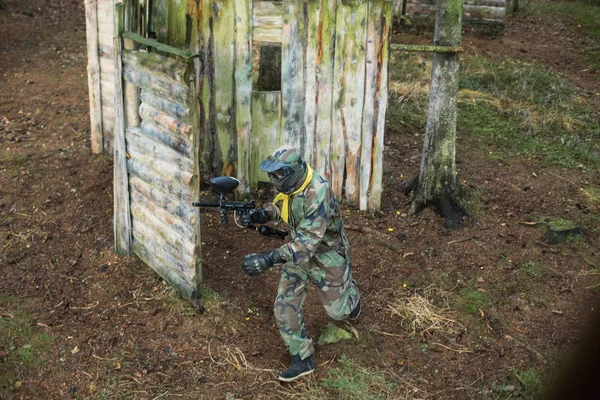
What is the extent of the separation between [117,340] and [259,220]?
5.18 ft

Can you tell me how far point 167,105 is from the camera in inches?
214

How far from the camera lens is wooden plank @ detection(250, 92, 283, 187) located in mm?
6996

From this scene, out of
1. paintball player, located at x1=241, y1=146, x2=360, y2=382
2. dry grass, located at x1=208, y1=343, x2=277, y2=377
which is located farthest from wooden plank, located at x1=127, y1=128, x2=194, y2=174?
dry grass, located at x1=208, y1=343, x2=277, y2=377

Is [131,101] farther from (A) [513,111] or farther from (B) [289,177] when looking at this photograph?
(A) [513,111]

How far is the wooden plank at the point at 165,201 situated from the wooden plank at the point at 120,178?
0.43 feet

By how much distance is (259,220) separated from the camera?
5.17m

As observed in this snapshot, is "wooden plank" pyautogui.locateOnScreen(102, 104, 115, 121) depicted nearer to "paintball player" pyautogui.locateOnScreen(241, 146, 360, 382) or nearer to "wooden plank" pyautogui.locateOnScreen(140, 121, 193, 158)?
"wooden plank" pyautogui.locateOnScreen(140, 121, 193, 158)

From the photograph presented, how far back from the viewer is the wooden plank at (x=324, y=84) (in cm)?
675

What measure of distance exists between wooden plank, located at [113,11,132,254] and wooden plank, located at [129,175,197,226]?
0.13 meters

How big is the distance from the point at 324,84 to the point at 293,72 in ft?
1.15

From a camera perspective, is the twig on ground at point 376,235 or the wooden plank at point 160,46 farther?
the twig on ground at point 376,235

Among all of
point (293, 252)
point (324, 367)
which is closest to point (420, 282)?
point (324, 367)

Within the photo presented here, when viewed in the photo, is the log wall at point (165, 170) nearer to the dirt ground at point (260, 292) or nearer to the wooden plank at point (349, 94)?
the dirt ground at point (260, 292)

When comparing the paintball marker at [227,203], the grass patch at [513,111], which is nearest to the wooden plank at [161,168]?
the paintball marker at [227,203]
